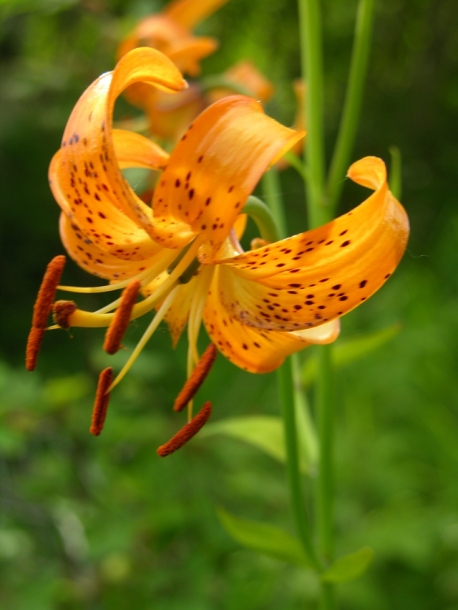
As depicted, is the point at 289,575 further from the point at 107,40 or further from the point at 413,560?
the point at 107,40

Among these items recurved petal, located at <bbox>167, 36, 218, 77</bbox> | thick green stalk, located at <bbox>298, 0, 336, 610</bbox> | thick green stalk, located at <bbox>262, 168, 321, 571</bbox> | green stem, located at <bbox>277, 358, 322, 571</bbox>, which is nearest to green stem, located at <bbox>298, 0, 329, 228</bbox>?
thick green stalk, located at <bbox>298, 0, 336, 610</bbox>

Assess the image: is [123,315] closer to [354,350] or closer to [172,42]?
[354,350]

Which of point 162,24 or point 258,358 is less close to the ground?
point 162,24

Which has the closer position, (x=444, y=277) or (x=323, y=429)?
(x=323, y=429)

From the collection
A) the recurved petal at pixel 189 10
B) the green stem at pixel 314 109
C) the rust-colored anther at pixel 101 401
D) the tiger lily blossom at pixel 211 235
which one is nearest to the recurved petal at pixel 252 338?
the tiger lily blossom at pixel 211 235

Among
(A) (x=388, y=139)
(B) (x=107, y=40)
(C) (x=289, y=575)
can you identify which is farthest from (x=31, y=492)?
(A) (x=388, y=139)

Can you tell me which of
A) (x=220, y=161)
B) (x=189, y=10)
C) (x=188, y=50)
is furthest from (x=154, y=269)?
(x=189, y=10)
